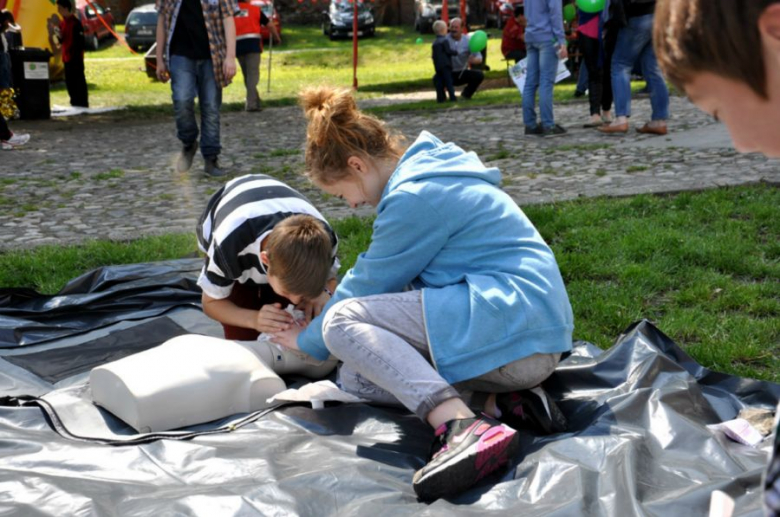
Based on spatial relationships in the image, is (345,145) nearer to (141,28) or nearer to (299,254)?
(299,254)

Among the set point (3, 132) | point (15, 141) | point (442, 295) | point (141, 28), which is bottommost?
point (15, 141)

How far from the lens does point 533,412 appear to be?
2.71 m

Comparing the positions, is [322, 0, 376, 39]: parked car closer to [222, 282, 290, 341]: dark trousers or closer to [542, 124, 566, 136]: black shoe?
[542, 124, 566, 136]: black shoe

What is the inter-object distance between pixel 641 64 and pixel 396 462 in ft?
22.0

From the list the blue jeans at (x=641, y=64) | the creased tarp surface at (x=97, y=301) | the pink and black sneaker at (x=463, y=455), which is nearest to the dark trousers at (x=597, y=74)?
the blue jeans at (x=641, y=64)

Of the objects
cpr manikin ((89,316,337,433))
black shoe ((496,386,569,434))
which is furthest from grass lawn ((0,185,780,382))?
cpr manikin ((89,316,337,433))

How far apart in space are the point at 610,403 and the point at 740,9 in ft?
6.30

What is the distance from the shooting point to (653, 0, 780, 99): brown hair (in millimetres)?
1060

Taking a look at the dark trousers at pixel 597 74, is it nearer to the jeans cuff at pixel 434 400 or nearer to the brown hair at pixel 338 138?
the brown hair at pixel 338 138

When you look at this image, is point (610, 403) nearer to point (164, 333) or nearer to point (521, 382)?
point (521, 382)

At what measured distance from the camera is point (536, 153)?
25.9ft

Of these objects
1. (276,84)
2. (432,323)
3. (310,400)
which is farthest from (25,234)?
(276,84)

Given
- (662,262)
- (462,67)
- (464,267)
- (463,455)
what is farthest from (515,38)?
(463,455)

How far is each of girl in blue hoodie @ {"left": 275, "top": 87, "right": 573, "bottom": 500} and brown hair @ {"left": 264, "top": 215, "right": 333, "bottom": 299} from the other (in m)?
0.13
